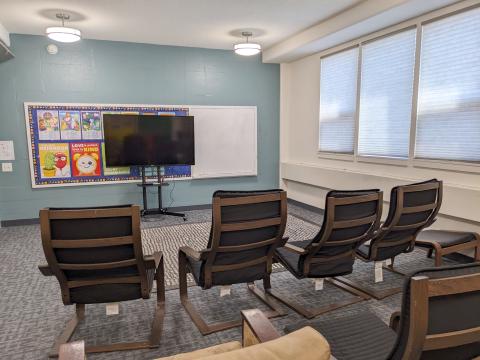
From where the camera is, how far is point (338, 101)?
16.7 feet

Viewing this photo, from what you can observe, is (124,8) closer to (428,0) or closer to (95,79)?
(95,79)

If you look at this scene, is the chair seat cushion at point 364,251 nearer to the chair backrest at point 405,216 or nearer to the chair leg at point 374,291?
the chair backrest at point 405,216

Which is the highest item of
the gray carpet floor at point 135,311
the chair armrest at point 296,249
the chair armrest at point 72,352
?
the chair armrest at point 72,352

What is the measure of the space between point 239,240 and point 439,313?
1354 mm

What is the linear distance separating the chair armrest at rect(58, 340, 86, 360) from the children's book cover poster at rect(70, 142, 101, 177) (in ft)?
15.0

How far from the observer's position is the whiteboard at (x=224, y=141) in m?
5.70

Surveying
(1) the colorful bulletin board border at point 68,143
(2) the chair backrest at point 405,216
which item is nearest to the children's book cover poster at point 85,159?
(1) the colorful bulletin board border at point 68,143

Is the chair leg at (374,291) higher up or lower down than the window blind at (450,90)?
lower down

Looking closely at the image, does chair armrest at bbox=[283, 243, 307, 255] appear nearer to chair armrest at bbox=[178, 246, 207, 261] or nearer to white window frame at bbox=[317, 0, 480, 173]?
chair armrest at bbox=[178, 246, 207, 261]

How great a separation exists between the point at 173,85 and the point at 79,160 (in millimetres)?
1899

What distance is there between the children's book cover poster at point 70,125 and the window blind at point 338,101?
150 inches

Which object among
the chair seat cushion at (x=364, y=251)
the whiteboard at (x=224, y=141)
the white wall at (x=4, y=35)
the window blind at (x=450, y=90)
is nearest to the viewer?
the chair seat cushion at (x=364, y=251)

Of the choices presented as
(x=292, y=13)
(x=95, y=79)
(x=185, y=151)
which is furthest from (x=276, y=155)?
(x=95, y=79)

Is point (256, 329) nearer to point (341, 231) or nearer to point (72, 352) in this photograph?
point (72, 352)
